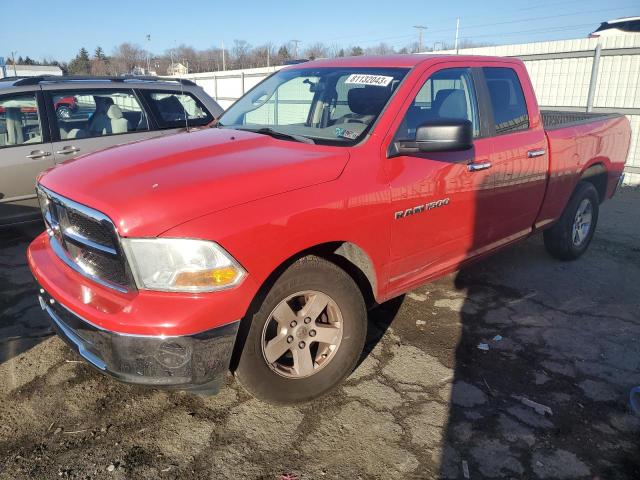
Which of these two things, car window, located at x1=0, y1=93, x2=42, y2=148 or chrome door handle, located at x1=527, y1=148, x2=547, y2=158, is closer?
chrome door handle, located at x1=527, y1=148, x2=547, y2=158

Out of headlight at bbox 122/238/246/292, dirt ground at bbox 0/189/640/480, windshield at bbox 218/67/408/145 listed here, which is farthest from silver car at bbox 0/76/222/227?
headlight at bbox 122/238/246/292

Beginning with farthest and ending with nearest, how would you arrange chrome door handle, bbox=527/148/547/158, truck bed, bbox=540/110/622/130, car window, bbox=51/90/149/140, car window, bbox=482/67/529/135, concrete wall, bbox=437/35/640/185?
concrete wall, bbox=437/35/640/185, car window, bbox=51/90/149/140, truck bed, bbox=540/110/622/130, chrome door handle, bbox=527/148/547/158, car window, bbox=482/67/529/135

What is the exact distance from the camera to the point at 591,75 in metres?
9.55

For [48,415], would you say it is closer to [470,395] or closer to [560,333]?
[470,395]

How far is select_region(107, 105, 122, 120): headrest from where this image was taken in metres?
5.88

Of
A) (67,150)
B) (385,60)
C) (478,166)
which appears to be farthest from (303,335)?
(67,150)

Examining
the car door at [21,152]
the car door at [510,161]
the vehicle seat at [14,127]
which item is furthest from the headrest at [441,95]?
the vehicle seat at [14,127]

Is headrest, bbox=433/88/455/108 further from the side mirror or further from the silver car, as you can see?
the silver car

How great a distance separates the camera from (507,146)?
3.83 m

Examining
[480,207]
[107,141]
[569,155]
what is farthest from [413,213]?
[107,141]

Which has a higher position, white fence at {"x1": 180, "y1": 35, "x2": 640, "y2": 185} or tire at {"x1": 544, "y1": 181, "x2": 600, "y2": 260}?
white fence at {"x1": 180, "y1": 35, "x2": 640, "y2": 185}

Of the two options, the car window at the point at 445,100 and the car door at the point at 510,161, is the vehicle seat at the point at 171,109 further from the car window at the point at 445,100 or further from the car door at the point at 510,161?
the car door at the point at 510,161

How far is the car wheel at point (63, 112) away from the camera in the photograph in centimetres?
550

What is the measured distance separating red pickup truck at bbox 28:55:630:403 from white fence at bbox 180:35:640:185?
21.4 ft
